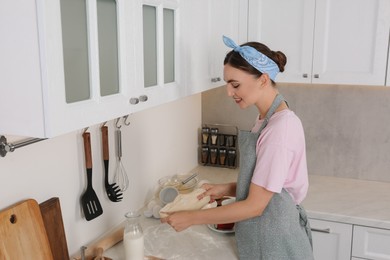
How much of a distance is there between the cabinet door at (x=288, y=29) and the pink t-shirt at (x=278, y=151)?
2.93 ft

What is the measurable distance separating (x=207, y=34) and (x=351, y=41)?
800 mm

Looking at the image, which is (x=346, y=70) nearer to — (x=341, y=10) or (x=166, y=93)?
(x=341, y=10)

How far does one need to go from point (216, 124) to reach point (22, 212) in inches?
70.5

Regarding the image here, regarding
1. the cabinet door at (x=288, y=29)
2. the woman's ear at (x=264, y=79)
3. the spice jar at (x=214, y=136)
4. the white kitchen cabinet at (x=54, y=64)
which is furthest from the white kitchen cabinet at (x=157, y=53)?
the spice jar at (x=214, y=136)

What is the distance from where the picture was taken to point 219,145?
290cm

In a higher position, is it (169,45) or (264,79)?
(169,45)

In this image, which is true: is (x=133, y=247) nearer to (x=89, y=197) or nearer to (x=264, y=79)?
(x=89, y=197)

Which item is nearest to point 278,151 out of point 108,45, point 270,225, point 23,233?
point 270,225

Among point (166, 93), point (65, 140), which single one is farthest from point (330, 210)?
point (65, 140)

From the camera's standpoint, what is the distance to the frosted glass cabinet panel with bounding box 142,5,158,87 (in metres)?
1.43

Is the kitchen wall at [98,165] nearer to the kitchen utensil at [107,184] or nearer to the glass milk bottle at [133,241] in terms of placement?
the kitchen utensil at [107,184]

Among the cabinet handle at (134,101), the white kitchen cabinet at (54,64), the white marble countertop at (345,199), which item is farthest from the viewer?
the white marble countertop at (345,199)

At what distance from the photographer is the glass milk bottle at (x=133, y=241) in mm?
1571

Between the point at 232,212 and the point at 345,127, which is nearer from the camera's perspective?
the point at 232,212
